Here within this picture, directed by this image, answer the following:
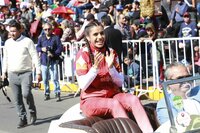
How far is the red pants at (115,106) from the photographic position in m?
5.80

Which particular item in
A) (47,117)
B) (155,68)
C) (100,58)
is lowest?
(47,117)

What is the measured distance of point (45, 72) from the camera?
12172mm

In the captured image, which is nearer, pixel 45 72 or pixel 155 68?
pixel 155 68

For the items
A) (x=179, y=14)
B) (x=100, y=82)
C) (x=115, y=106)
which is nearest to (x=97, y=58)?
(x=100, y=82)

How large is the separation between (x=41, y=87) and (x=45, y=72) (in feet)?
5.93

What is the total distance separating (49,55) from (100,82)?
5.94 m

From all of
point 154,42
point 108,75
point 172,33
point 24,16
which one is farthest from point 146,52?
point 24,16

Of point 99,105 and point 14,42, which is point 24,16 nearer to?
point 14,42

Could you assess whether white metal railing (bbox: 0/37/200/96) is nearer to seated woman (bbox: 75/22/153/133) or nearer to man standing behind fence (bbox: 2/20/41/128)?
man standing behind fence (bbox: 2/20/41/128)

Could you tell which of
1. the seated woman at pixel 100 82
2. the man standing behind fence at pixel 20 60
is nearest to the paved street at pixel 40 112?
the man standing behind fence at pixel 20 60

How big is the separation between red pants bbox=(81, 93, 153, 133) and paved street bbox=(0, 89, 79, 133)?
3269 millimetres

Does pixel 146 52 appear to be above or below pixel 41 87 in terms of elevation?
above

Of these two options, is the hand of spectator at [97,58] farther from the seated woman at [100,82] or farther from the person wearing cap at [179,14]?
the person wearing cap at [179,14]

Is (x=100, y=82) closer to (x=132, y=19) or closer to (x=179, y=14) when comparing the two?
(x=179, y=14)
